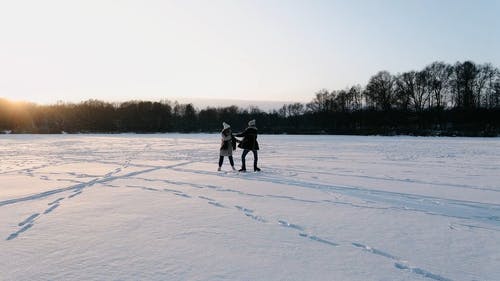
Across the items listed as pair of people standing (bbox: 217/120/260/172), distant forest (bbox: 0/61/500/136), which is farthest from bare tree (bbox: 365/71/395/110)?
pair of people standing (bbox: 217/120/260/172)

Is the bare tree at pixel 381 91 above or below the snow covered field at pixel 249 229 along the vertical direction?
above

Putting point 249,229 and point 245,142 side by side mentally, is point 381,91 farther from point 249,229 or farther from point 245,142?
point 249,229

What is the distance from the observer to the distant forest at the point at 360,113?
59.0 metres

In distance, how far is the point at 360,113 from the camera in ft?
242

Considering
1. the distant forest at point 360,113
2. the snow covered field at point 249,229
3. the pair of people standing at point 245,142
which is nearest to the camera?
the snow covered field at point 249,229

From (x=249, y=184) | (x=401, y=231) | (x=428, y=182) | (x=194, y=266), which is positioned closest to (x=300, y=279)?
(x=194, y=266)

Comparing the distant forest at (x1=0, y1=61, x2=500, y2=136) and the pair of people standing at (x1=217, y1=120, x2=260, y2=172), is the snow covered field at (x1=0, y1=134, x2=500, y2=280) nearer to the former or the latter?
the pair of people standing at (x1=217, y1=120, x2=260, y2=172)

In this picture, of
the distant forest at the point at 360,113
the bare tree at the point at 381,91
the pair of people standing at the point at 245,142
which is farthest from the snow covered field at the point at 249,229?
the bare tree at the point at 381,91

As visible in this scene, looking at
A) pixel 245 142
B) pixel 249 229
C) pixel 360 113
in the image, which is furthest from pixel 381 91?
pixel 249 229

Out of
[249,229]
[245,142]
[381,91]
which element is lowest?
[249,229]

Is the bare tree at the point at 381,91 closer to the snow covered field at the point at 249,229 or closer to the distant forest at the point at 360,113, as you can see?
the distant forest at the point at 360,113

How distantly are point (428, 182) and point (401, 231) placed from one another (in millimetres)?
5282

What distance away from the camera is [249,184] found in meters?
9.91

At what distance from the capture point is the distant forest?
59000mm
